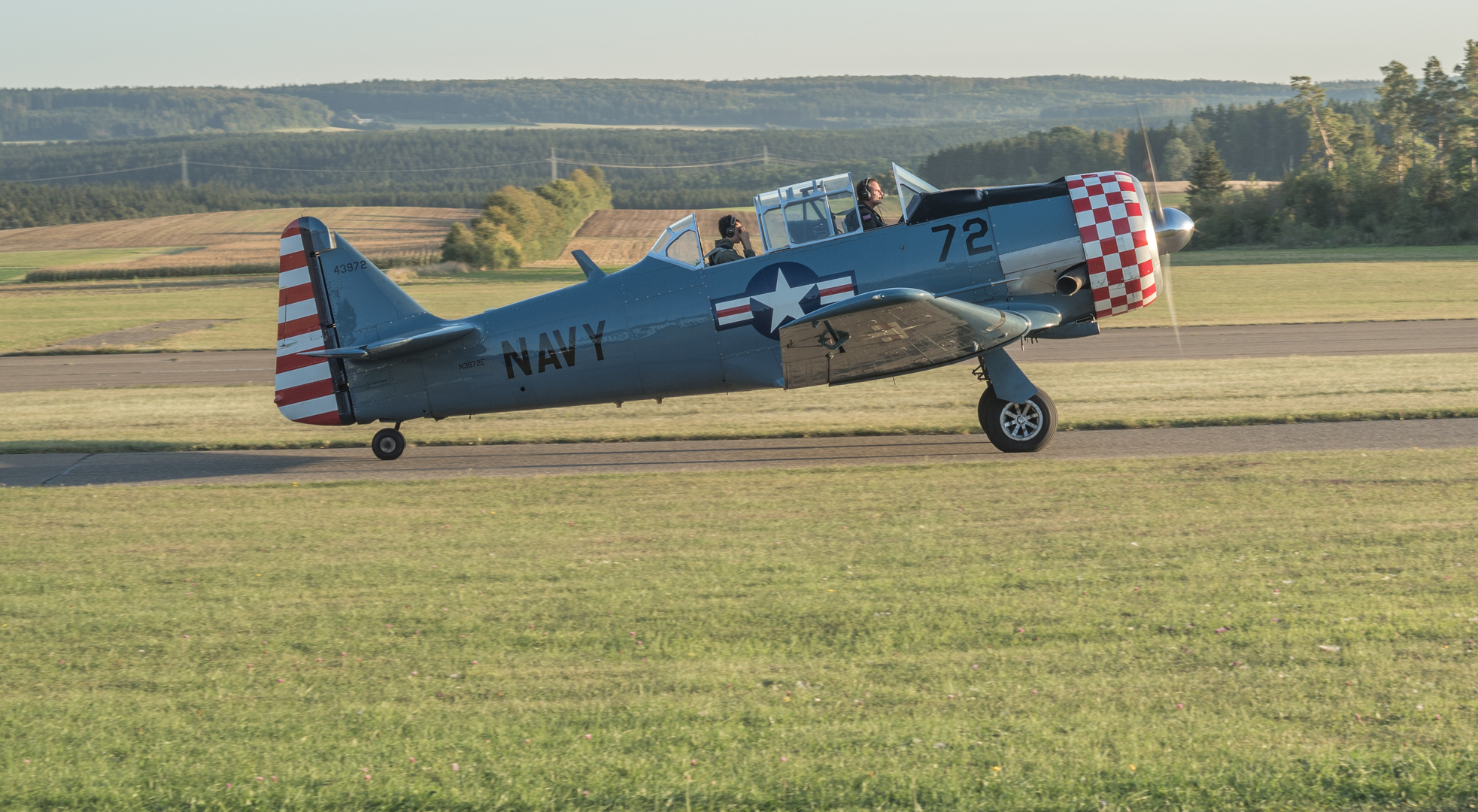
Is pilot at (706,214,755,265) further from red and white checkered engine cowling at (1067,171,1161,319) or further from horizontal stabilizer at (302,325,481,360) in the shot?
red and white checkered engine cowling at (1067,171,1161,319)

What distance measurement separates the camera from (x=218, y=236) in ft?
328

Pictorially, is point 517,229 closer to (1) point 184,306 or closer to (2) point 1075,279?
(1) point 184,306

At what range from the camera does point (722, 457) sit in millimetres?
12484

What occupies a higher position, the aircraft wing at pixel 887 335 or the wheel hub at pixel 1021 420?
the aircraft wing at pixel 887 335

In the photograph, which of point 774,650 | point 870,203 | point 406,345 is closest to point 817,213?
point 870,203

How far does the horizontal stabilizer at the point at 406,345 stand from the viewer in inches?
473

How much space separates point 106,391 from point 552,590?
625 inches

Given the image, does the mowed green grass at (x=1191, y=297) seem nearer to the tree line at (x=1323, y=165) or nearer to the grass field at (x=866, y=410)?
the tree line at (x=1323, y=165)

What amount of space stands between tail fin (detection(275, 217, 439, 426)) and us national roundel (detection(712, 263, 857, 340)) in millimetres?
3769

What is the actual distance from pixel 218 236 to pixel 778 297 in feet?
335

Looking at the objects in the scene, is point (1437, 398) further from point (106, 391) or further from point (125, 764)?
point (106, 391)

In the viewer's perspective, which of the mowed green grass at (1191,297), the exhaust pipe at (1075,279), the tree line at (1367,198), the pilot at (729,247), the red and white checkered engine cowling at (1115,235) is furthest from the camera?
the tree line at (1367,198)

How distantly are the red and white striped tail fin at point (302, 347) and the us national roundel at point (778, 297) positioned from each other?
478 centimetres

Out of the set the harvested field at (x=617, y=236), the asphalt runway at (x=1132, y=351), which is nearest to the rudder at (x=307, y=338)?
the asphalt runway at (x=1132, y=351)
